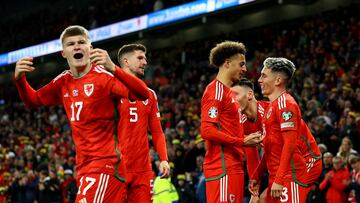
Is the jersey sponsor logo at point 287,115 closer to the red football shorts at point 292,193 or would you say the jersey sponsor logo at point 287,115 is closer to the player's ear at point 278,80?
the player's ear at point 278,80

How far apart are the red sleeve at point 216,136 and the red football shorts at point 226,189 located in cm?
34

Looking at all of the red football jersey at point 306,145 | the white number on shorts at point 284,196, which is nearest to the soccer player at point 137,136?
the white number on shorts at point 284,196

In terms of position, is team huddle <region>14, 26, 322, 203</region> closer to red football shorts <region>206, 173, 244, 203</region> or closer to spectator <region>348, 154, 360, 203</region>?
red football shorts <region>206, 173, 244, 203</region>

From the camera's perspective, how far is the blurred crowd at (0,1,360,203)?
12.3 m

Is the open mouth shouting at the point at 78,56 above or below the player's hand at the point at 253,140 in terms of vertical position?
above

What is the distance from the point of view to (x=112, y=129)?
5211 mm

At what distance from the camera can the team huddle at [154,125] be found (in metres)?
5.12

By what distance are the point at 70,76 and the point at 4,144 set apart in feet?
73.4

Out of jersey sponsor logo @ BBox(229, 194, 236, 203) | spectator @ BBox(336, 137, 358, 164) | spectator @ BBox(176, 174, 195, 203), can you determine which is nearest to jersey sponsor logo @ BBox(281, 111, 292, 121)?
jersey sponsor logo @ BBox(229, 194, 236, 203)

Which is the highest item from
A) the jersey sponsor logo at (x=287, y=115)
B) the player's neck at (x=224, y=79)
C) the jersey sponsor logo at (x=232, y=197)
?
the player's neck at (x=224, y=79)

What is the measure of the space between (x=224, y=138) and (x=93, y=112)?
1515mm

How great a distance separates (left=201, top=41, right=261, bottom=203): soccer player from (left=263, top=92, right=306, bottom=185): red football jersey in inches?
6.6

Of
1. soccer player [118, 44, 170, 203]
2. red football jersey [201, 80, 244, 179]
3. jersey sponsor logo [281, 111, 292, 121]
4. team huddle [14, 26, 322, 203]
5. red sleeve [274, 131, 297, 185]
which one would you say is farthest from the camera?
soccer player [118, 44, 170, 203]

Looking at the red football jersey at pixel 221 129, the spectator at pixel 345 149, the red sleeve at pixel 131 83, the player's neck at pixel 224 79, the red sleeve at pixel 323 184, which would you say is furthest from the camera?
the spectator at pixel 345 149
